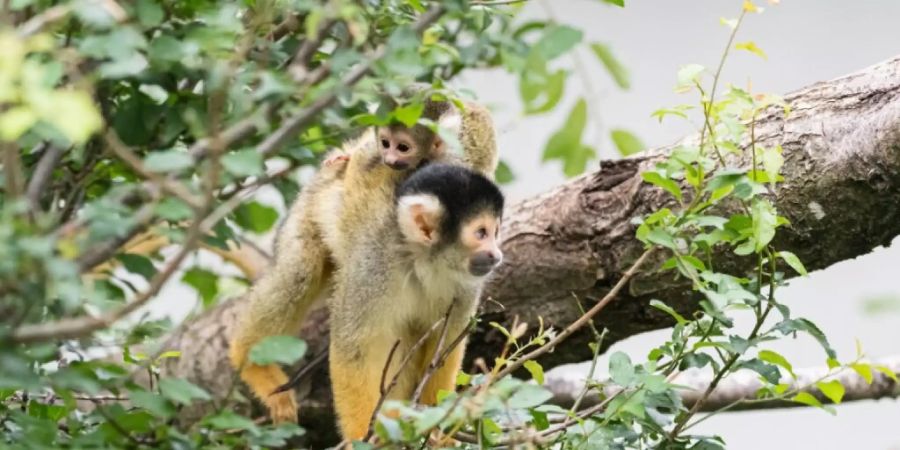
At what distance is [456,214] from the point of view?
3.21 m

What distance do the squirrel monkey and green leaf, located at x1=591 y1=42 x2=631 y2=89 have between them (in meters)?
1.15

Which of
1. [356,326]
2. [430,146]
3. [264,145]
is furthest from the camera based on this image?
[430,146]

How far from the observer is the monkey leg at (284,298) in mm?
3820

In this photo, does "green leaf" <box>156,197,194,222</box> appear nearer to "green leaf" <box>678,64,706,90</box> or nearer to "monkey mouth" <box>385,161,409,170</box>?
"green leaf" <box>678,64,706,90</box>

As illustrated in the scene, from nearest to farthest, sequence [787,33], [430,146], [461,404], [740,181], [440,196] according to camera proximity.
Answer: [461,404]
[740,181]
[440,196]
[430,146]
[787,33]

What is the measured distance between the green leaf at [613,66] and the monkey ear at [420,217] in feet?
3.94

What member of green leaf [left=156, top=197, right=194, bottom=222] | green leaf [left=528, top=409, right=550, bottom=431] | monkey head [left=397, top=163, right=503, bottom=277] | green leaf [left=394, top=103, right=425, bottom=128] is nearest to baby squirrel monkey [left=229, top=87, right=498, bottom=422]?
monkey head [left=397, top=163, right=503, bottom=277]

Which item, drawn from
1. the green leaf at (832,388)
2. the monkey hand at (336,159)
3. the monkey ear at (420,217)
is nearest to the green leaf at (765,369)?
the green leaf at (832,388)

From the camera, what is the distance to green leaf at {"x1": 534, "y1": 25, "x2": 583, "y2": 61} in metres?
1.88

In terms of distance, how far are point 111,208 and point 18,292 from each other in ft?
0.61

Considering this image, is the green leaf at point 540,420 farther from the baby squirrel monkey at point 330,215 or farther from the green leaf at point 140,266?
the baby squirrel monkey at point 330,215

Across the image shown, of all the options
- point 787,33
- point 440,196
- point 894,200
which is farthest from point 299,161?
point 787,33

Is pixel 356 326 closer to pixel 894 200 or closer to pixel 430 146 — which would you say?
pixel 430 146

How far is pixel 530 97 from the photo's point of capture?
2.12 meters
